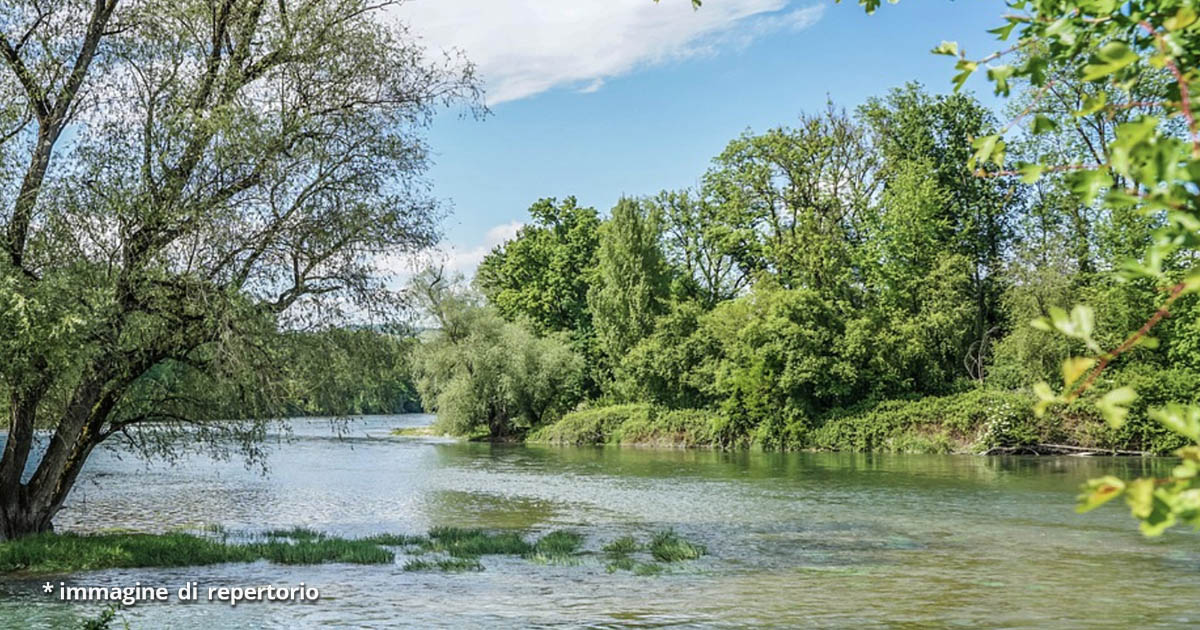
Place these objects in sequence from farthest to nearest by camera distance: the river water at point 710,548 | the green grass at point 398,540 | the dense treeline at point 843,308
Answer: the dense treeline at point 843,308
the green grass at point 398,540
the river water at point 710,548

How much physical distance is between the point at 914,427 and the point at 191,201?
38.8m

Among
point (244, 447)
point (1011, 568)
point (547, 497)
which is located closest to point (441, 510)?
point (547, 497)

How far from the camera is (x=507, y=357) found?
61625 millimetres

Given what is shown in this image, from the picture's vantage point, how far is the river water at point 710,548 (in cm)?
1327

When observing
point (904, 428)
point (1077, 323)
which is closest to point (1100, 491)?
point (1077, 323)

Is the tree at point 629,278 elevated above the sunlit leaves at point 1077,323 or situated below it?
above

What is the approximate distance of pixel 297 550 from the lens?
59.8 ft

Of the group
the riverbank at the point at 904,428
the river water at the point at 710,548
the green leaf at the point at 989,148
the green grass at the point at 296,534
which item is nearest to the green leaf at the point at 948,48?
the green leaf at the point at 989,148

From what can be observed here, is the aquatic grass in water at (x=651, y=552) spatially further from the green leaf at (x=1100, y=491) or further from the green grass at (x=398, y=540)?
the green leaf at (x=1100, y=491)

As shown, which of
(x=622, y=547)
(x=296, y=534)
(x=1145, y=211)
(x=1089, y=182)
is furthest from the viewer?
(x=296, y=534)

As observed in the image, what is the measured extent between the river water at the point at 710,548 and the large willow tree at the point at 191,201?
220cm

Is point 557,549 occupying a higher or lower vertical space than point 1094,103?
lower

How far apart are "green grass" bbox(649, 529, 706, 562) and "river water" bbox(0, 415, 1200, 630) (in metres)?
0.37

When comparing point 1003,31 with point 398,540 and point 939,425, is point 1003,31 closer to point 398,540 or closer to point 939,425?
point 398,540
